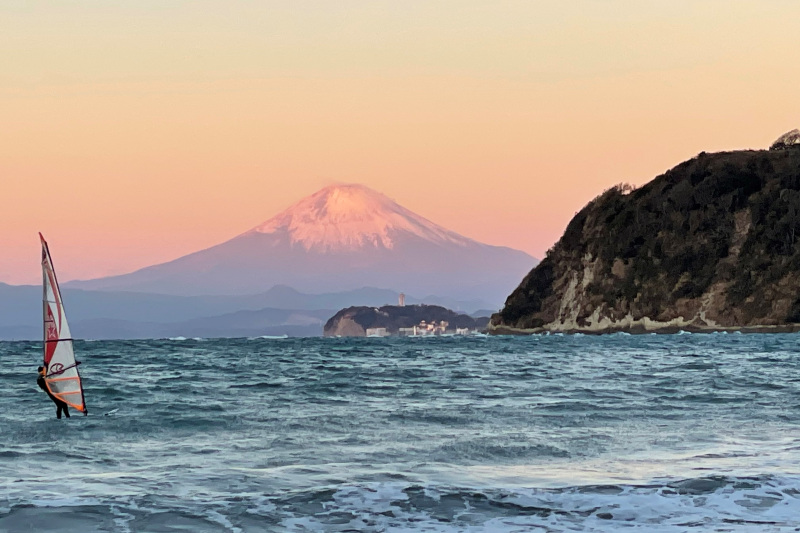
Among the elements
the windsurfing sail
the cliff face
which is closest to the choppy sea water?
the windsurfing sail

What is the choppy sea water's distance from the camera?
52.6ft

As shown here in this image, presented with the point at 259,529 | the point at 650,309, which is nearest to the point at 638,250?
the point at 650,309

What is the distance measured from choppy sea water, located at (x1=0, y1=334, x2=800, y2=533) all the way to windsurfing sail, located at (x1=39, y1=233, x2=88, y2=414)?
1.01 m

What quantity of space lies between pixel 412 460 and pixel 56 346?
13474mm

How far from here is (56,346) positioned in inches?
1192

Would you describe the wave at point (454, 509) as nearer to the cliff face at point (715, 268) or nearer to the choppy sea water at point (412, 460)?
the choppy sea water at point (412, 460)

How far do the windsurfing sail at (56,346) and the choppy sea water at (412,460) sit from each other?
1005 mm

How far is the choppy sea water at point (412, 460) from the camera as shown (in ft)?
52.6

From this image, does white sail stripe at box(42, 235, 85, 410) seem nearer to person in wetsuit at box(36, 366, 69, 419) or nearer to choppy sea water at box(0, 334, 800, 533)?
person in wetsuit at box(36, 366, 69, 419)

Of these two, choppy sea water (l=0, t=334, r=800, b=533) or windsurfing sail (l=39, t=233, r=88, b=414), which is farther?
windsurfing sail (l=39, t=233, r=88, b=414)

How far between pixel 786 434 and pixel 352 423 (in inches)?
450

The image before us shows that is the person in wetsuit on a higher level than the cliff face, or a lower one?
lower

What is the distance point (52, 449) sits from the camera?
2408cm

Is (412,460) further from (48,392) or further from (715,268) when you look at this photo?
(715,268)
